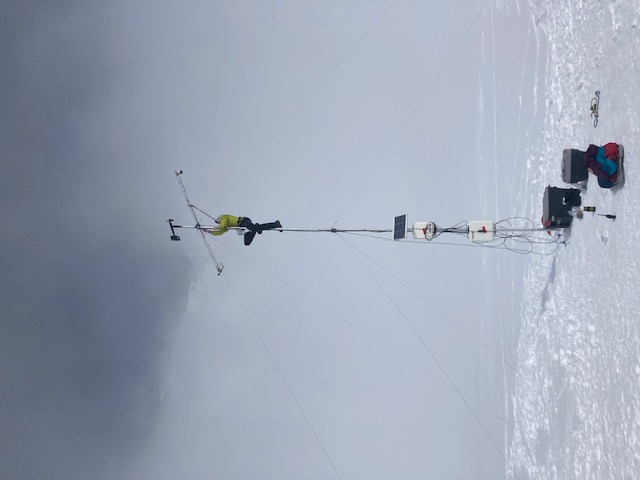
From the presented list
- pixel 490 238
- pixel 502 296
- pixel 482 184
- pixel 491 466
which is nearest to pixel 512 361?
pixel 502 296

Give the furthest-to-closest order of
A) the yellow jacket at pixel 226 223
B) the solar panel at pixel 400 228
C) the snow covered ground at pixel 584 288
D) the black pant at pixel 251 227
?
the yellow jacket at pixel 226 223 → the black pant at pixel 251 227 → the solar panel at pixel 400 228 → the snow covered ground at pixel 584 288

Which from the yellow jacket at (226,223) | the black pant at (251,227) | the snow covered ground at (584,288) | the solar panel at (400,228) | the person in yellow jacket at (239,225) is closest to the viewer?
the snow covered ground at (584,288)

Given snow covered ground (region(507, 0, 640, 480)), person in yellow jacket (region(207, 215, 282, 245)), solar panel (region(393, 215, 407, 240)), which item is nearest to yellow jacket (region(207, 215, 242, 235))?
person in yellow jacket (region(207, 215, 282, 245))

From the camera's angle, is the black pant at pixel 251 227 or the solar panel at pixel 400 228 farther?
the black pant at pixel 251 227

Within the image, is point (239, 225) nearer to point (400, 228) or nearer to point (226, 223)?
point (226, 223)

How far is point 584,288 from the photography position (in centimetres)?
1334

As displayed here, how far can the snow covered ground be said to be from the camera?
11602 mm

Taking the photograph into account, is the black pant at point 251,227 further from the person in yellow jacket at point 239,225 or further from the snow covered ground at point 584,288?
the snow covered ground at point 584,288

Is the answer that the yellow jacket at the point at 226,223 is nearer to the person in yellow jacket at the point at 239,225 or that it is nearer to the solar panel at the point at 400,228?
the person in yellow jacket at the point at 239,225

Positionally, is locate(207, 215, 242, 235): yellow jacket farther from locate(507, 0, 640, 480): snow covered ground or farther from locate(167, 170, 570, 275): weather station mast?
locate(507, 0, 640, 480): snow covered ground

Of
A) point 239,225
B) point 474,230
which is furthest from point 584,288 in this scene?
point 239,225

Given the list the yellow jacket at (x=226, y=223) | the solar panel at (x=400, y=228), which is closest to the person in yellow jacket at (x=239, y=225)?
the yellow jacket at (x=226, y=223)

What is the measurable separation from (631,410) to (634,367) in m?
0.80

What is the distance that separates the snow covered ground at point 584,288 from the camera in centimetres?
1160
